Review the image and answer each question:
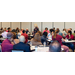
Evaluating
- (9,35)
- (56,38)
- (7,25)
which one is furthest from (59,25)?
(9,35)

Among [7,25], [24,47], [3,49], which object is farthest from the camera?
[7,25]

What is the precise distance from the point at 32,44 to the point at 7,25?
12.0 metres

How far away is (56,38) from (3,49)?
269cm

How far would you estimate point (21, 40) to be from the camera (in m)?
3.42

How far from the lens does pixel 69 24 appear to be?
13836mm

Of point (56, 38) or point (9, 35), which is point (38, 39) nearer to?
point (56, 38)

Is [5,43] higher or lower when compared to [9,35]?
lower

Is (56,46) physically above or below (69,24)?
below

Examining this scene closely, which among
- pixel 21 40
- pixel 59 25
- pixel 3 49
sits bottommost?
pixel 3 49

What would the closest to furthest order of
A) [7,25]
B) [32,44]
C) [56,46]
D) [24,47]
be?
[56,46] → [24,47] → [32,44] → [7,25]

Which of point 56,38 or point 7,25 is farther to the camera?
point 7,25

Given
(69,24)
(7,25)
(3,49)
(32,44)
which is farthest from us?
(7,25)

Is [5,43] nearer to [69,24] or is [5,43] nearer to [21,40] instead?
[21,40]
